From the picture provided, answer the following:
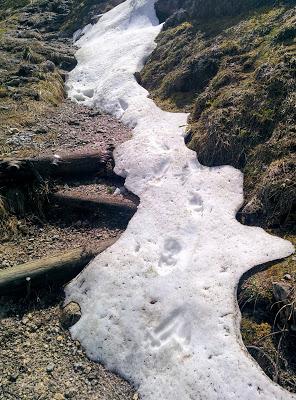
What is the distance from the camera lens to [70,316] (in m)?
9.26

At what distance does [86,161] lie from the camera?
512 inches

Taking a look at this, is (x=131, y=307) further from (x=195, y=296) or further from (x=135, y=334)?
(x=195, y=296)

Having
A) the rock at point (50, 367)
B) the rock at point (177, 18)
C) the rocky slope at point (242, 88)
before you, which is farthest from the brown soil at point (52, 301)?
the rock at point (177, 18)

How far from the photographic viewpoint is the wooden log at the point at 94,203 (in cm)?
1176

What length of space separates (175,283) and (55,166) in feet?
18.9

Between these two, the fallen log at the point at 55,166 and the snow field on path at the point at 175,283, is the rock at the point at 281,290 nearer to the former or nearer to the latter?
the snow field on path at the point at 175,283

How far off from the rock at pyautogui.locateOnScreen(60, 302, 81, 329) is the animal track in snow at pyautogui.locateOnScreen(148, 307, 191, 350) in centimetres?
189

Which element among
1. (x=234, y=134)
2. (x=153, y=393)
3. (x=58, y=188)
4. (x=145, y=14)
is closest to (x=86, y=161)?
(x=58, y=188)

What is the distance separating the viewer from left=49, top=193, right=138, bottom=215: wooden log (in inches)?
463

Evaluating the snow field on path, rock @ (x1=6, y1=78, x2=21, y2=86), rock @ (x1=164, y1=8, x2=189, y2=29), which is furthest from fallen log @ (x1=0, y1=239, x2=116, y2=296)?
rock @ (x1=164, y1=8, x2=189, y2=29)

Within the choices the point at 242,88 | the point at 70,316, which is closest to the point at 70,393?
the point at 70,316

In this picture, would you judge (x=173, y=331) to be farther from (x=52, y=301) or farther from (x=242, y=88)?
(x=242, y=88)

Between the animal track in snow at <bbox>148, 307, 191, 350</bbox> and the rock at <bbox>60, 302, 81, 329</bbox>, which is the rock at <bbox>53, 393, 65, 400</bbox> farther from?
the animal track in snow at <bbox>148, 307, 191, 350</bbox>

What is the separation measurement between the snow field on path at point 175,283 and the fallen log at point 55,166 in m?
0.64
